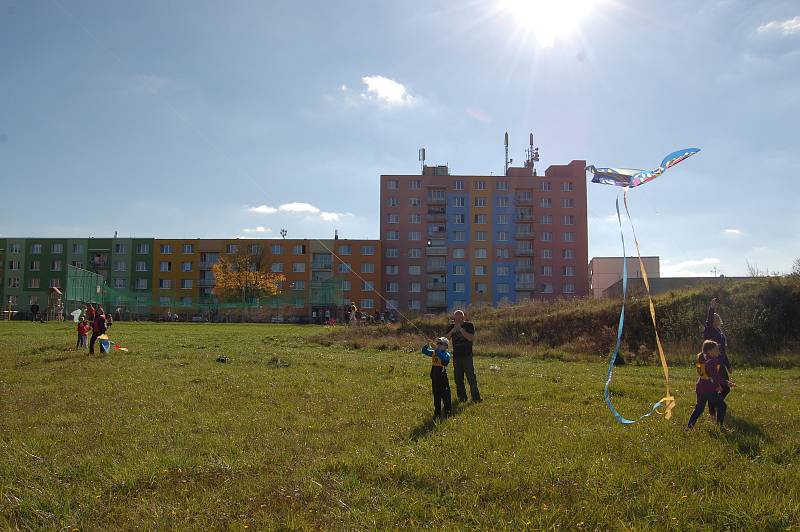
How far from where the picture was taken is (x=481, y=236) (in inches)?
3686

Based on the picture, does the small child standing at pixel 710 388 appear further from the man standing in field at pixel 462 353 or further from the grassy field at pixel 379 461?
the man standing in field at pixel 462 353

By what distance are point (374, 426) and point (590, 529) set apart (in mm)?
4555

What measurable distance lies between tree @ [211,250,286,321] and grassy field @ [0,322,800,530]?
7667 centimetres

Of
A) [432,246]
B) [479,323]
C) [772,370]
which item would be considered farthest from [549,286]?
[772,370]

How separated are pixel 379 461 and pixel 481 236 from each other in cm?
8758

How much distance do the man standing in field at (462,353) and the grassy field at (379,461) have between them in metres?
0.48

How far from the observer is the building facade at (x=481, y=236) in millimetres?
92125

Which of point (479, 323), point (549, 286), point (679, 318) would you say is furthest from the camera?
point (549, 286)

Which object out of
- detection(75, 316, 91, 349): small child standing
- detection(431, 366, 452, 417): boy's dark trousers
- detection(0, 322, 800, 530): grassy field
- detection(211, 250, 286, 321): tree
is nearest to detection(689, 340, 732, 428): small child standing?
detection(0, 322, 800, 530): grassy field

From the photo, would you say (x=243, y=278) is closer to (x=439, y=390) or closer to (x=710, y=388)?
(x=439, y=390)

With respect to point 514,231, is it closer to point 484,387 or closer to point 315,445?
point 484,387

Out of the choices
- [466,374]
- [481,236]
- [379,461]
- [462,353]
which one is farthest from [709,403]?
[481,236]

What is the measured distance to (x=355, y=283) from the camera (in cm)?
9269

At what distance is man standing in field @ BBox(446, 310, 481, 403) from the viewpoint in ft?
39.4
